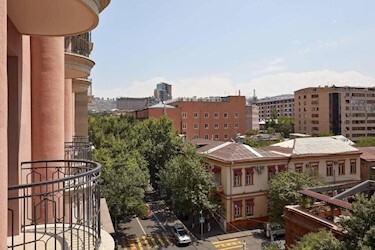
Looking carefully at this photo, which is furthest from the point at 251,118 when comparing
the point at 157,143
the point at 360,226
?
the point at 360,226

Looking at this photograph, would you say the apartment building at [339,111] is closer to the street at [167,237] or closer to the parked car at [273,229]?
the parked car at [273,229]

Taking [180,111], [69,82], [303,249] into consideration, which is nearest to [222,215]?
[303,249]

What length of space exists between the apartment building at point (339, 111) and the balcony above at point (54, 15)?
260 ft

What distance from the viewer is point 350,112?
76.0m

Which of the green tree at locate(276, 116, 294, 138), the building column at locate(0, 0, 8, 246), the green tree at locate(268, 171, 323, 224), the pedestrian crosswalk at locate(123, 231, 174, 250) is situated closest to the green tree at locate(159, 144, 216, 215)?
the pedestrian crosswalk at locate(123, 231, 174, 250)

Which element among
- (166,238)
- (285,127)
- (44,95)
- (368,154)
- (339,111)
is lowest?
(166,238)

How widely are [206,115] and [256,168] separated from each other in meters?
30.3

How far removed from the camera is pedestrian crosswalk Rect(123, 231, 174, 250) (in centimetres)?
2223

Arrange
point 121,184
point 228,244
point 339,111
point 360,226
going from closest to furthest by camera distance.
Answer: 1. point 360,226
2. point 121,184
3. point 228,244
4. point 339,111

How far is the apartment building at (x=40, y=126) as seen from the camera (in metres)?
3.12

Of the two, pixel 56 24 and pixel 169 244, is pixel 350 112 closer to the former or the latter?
pixel 169 244

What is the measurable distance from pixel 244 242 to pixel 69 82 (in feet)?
57.3

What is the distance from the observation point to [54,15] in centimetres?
385

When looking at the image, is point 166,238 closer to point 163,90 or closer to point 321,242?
point 321,242
